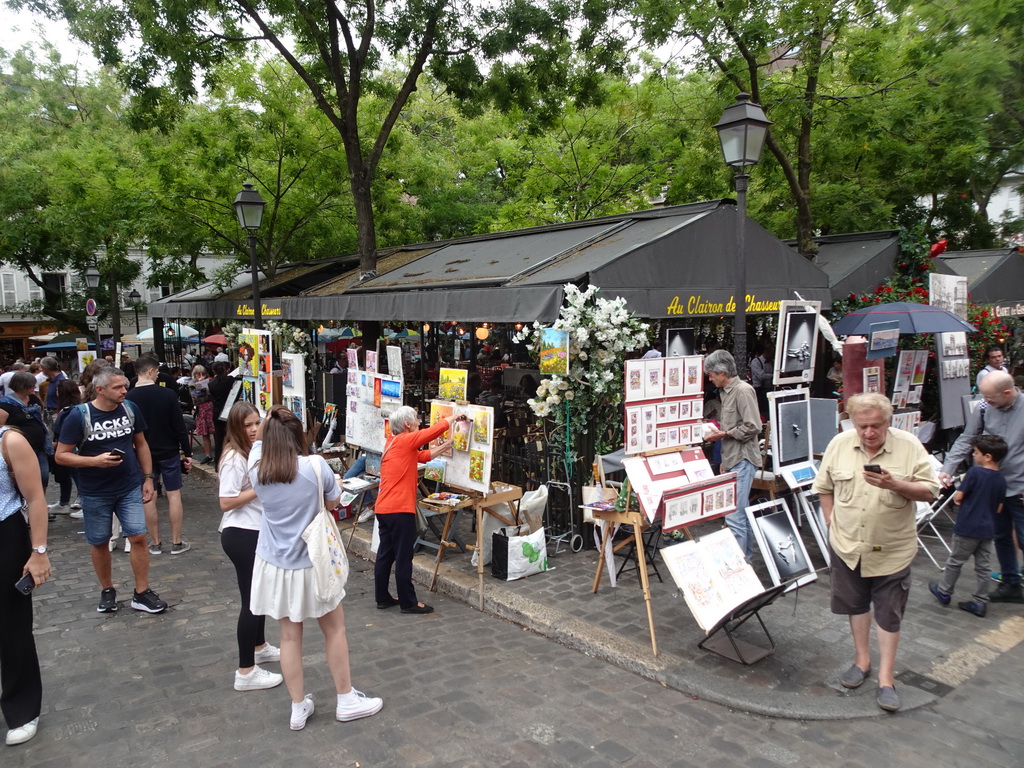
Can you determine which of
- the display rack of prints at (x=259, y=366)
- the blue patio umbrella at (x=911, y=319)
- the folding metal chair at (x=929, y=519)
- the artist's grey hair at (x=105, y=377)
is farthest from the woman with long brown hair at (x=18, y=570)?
the blue patio umbrella at (x=911, y=319)

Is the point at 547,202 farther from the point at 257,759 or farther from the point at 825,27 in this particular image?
the point at 257,759

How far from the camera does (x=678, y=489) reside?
5.28 m

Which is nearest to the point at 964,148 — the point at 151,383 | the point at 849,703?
the point at 849,703

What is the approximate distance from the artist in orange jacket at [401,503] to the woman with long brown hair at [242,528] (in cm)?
129

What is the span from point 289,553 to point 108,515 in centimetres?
270

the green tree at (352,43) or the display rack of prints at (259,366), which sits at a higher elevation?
the green tree at (352,43)

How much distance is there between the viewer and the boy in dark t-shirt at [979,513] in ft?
17.0

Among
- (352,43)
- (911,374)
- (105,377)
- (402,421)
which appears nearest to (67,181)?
(352,43)

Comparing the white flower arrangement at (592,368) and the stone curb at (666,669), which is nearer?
the stone curb at (666,669)

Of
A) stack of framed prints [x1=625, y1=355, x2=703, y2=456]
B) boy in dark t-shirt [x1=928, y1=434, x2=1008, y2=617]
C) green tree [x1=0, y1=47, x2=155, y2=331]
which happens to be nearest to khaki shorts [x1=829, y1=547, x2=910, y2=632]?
boy in dark t-shirt [x1=928, y1=434, x2=1008, y2=617]

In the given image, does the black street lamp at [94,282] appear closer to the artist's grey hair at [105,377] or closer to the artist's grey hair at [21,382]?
the artist's grey hair at [21,382]

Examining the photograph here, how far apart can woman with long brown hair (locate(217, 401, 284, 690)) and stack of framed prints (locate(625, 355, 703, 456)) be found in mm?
2954

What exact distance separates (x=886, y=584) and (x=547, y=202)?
50.1 ft

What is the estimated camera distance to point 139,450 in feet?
18.7
